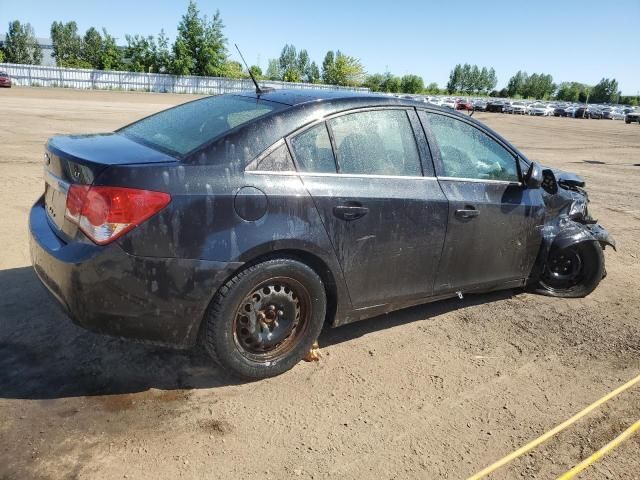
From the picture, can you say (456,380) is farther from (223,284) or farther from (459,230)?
(223,284)

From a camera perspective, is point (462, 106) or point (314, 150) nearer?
point (314, 150)

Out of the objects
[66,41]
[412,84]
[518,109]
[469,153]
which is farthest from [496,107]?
[66,41]

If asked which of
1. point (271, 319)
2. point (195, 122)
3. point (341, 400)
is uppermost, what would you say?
point (195, 122)

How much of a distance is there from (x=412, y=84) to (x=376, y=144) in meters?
110

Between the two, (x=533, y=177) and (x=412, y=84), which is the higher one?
(x=412, y=84)

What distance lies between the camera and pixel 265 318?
3.04 meters

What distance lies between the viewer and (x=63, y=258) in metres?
2.67

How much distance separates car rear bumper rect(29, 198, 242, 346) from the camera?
8.48 feet

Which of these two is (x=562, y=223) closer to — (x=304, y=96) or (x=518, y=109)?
(x=304, y=96)

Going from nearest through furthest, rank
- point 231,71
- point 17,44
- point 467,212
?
point 467,212 < point 231,71 < point 17,44

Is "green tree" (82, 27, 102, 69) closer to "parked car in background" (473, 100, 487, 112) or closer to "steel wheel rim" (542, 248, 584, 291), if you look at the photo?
"parked car in background" (473, 100, 487, 112)

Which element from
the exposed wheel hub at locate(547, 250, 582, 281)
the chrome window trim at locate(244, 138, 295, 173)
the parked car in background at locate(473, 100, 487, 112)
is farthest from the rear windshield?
the parked car in background at locate(473, 100, 487, 112)

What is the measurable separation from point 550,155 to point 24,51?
327 ft

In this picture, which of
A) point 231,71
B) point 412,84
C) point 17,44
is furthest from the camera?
point 412,84
